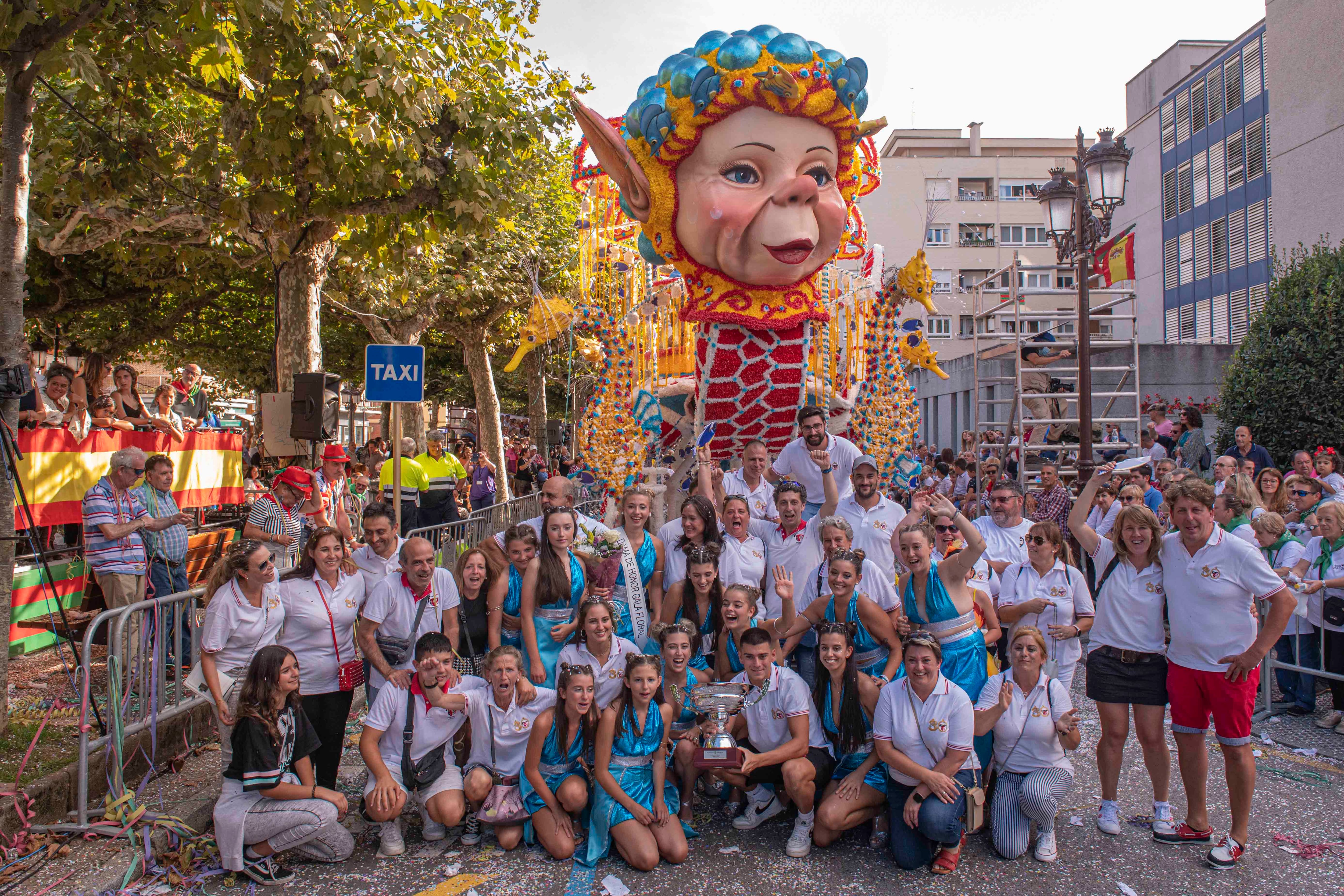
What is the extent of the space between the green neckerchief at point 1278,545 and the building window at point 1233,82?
A: 23199 millimetres

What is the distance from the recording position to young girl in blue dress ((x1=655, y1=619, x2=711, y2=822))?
14.0 feet

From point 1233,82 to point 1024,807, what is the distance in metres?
26.8

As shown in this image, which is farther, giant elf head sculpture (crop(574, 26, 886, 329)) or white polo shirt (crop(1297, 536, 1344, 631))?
giant elf head sculpture (crop(574, 26, 886, 329))

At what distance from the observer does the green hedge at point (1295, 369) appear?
11.9 meters

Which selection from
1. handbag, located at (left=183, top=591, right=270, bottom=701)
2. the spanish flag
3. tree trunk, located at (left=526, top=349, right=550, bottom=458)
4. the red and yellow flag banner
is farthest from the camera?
tree trunk, located at (left=526, top=349, right=550, bottom=458)

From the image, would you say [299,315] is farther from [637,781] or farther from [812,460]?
[637,781]

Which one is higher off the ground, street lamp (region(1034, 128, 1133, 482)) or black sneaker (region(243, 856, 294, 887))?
street lamp (region(1034, 128, 1133, 482))

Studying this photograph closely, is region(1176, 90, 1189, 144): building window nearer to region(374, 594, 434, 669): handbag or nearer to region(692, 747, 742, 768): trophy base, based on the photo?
region(692, 747, 742, 768): trophy base

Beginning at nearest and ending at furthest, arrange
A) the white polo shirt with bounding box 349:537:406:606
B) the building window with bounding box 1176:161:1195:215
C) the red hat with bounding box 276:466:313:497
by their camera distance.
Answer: the white polo shirt with bounding box 349:537:406:606
the red hat with bounding box 276:466:313:497
the building window with bounding box 1176:161:1195:215

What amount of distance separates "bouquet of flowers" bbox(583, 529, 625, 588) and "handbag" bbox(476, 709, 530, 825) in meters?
1.08

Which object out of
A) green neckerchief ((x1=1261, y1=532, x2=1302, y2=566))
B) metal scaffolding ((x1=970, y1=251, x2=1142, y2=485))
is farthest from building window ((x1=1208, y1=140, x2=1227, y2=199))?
green neckerchief ((x1=1261, y1=532, x2=1302, y2=566))

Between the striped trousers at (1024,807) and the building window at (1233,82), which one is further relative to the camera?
the building window at (1233,82)

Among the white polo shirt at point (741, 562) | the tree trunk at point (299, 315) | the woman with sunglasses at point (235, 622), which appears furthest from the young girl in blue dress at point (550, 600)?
the tree trunk at point (299, 315)

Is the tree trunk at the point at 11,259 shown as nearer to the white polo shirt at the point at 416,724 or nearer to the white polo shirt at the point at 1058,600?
Result: the white polo shirt at the point at 416,724
